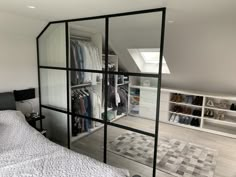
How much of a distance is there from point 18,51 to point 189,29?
2.61 meters

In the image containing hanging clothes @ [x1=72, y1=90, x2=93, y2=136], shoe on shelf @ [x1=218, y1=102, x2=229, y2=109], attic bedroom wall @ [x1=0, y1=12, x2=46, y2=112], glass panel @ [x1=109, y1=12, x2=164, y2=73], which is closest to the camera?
glass panel @ [x1=109, y1=12, x2=164, y2=73]

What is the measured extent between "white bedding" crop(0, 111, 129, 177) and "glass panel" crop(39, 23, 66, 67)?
1.21m

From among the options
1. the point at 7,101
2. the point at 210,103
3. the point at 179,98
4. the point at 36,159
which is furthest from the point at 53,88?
the point at 210,103

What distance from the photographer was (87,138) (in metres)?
3.10

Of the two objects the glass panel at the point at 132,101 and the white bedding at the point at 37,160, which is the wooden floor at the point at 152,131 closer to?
the glass panel at the point at 132,101

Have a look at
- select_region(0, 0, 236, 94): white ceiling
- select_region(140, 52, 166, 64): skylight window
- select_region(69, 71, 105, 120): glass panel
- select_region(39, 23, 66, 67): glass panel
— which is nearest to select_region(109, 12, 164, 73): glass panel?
select_region(140, 52, 166, 64): skylight window

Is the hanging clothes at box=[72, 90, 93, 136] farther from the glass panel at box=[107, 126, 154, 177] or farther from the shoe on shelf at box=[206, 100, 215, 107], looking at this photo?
the shoe on shelf at box=[206, 100, 215, 107]

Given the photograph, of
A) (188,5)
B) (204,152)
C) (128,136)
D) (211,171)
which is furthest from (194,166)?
(188,5)

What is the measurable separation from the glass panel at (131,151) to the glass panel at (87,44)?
1.01 metres

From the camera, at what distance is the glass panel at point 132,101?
7.36 ft

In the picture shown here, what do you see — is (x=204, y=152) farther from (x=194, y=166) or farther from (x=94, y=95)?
(x=94, y=95)

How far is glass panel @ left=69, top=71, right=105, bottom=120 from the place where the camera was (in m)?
2.65

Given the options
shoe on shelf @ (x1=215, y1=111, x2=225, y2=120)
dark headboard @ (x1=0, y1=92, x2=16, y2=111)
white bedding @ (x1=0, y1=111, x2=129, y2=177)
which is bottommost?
shoe on shelf @ (x1=215, y1=111, x2=225, y2=120)

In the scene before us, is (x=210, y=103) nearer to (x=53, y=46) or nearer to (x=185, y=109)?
(x=185, y=109)
